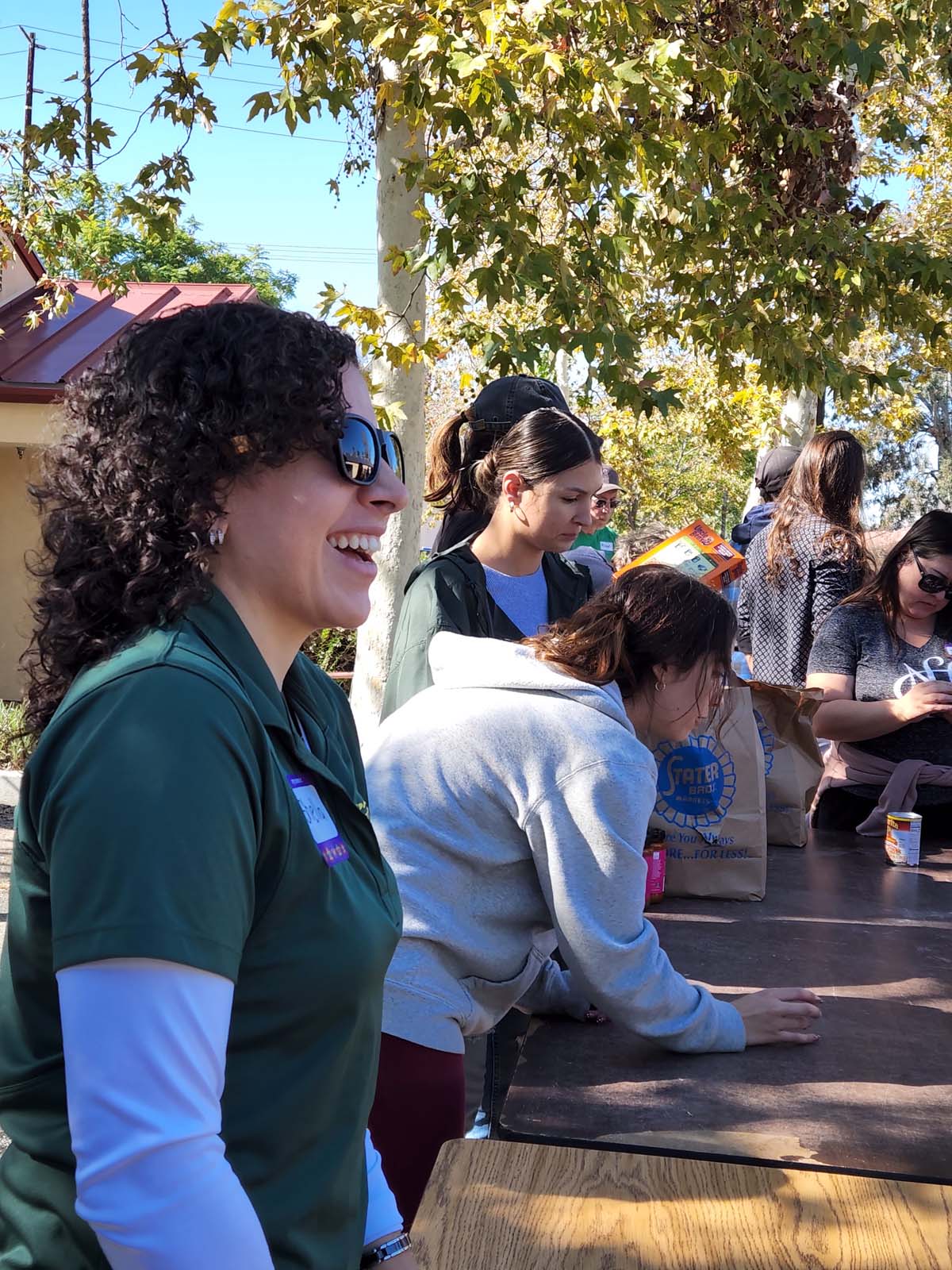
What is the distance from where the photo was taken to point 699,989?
6.18 feet

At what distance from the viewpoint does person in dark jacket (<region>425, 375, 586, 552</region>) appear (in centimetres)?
333

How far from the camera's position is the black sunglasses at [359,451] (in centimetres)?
Result: 114

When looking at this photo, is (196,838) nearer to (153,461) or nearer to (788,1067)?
(153,461)

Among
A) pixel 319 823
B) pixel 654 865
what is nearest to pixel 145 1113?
pixel 319 823

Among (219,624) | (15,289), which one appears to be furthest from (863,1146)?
(15,289)

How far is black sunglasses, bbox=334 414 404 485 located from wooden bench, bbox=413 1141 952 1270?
86 cm

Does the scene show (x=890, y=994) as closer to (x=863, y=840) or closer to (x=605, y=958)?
(x=605, y=958)

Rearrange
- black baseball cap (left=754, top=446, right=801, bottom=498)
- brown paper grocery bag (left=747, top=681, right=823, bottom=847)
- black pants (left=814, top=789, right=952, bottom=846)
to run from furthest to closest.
Answer: black baseball cap (left=754, top=446, right=801, bottom=498), black pants (left=814, top=789, right=952, bottom=846), brown paper grocery bag (left=747, top=681, right=823, bottom=847)

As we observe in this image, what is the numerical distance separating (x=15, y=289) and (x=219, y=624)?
48.3 ft

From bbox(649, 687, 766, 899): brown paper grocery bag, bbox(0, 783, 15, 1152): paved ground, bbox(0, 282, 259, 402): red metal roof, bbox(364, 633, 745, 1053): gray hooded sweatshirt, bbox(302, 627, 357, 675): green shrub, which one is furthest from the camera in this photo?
bbox(0, 282, 259, 402): red metal roof

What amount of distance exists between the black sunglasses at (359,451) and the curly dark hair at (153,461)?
0.02 metres

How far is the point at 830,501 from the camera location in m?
4.16

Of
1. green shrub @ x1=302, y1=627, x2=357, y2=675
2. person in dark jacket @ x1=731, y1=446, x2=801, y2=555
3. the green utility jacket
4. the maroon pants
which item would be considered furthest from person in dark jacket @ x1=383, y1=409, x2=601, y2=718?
green shrub @ x1=302, y1=627, x2=357, y2=675

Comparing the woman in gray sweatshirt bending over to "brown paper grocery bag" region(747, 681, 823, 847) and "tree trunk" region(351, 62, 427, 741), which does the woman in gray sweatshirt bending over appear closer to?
"brown paper grocery bag" region(747, 681, 823, 847)
